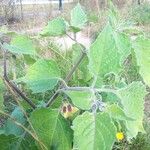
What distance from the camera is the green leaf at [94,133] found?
1.92 feet

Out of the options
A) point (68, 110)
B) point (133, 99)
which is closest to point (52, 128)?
point (68, 110)

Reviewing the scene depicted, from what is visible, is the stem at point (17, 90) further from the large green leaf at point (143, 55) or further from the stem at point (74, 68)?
the large green leaf at point (143, 55)

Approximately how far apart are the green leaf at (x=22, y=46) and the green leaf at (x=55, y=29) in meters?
0.03

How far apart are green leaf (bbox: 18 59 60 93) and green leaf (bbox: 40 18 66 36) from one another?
8 cm

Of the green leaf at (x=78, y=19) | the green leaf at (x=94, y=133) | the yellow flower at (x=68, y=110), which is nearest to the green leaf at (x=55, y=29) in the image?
the green leaf at (x=78, y=19)

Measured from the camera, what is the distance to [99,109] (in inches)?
25.5

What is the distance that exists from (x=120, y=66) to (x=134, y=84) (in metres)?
0.03

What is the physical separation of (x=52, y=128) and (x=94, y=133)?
5.9 inches

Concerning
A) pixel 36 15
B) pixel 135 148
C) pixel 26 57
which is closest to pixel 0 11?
pixel 36 15

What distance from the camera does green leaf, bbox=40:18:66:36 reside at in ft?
2.70

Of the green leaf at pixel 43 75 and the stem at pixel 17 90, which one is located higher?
the green leaf at pixel 43 75

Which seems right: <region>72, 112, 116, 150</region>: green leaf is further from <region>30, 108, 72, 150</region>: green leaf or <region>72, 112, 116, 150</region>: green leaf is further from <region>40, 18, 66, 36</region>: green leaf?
<region>40, 18, 66, 36</region>: green leaf

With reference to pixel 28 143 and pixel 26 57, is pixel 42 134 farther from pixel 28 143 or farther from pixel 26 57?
pixel 26 57

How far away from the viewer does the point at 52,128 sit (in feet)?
2.43
